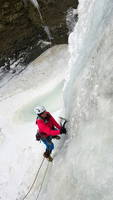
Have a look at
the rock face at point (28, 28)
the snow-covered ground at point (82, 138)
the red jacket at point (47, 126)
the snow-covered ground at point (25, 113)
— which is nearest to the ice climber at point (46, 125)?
the red jacket at point (47, 126)

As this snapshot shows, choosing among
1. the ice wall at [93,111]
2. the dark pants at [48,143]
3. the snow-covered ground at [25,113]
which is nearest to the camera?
the ice wall at [93,111]

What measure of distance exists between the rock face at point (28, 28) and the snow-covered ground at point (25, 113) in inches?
23.1

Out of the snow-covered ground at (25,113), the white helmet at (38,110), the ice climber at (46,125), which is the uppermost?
the white helmet at (38,110)

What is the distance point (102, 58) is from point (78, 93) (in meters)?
1.21

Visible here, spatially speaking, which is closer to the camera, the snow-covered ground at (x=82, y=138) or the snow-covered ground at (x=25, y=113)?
the snow-covered ground at (x=82, y=138)

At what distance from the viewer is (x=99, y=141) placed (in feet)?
16.4

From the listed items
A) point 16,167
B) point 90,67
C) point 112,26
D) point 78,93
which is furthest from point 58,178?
point 16,167

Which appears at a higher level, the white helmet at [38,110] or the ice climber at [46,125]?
the white helmet at [38,110]

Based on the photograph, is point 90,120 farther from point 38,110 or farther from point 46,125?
point 46,125

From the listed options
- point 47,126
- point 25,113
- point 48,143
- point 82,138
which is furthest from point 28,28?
point 82,138

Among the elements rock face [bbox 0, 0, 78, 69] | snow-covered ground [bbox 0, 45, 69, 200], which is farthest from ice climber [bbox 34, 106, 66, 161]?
rock face [bbox 0, 0, 78, 69]

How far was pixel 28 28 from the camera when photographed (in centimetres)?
1705

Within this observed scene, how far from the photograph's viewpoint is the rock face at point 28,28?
53.6 feet

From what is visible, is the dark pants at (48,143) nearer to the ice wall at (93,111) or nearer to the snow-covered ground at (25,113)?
the ice wall at (93,111)
